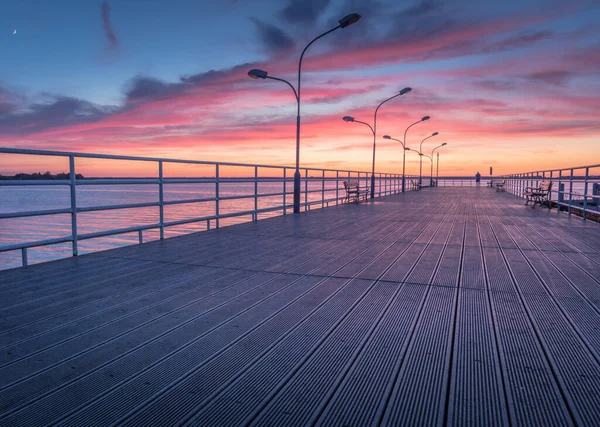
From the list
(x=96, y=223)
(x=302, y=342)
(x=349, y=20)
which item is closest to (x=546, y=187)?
(x=349, y=20)

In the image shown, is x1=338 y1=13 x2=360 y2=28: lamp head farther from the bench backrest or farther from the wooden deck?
the wooden deck

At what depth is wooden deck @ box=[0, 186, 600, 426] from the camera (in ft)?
5.11

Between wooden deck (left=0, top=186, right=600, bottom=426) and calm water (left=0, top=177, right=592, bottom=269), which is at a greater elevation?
wooden deck (left=0, top=186, right=600, bottom=426)

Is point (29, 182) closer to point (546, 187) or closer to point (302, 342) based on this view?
point (302, 342)

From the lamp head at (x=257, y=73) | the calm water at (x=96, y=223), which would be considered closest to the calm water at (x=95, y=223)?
the calm water at (x=96, y=223)

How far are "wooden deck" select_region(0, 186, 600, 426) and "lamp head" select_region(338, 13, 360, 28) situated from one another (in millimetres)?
7712

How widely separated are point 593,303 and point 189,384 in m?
3.03

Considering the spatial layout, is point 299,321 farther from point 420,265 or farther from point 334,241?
Answer: point 334,241

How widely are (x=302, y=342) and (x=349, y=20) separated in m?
9.67

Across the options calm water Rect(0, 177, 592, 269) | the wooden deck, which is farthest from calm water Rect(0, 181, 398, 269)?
the wooden deck

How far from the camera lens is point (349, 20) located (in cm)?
978

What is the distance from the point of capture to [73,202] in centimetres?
467

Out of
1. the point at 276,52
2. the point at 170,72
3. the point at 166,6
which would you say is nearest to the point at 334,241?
the point at 166,6

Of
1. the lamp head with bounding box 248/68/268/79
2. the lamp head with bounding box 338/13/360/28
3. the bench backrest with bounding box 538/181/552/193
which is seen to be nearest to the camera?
the lamp head with bounding box 338/13/360/28
